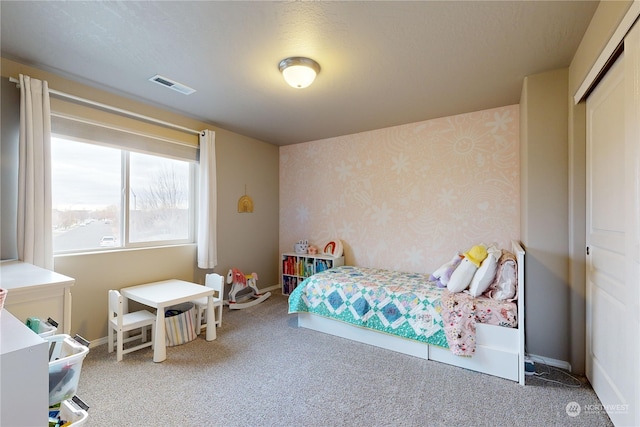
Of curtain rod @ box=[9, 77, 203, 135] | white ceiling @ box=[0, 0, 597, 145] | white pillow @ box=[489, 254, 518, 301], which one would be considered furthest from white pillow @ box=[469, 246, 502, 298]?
curtain rod @ box=[9, 77, 203, 135]

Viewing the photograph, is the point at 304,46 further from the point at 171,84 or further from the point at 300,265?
the point at 300,265

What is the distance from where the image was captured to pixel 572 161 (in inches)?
86.8

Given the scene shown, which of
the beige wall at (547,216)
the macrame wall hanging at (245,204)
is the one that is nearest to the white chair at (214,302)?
the macrame wall hanging at (245,204)

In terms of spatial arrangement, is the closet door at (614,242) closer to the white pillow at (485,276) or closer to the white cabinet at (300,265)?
the white pillow at (485,276)

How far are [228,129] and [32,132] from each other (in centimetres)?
201

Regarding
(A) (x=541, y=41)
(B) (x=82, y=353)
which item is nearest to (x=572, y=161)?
(A) (x=541, y=41)

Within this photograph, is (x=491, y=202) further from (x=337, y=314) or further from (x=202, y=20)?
(x=202, y=20)

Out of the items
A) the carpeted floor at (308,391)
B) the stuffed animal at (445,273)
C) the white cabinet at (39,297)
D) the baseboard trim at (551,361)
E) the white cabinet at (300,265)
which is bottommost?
the carpeted floor at (308,391)

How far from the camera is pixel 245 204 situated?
4145 millimetres

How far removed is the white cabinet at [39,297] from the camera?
1380 mm

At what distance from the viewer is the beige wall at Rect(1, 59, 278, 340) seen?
2553 mm

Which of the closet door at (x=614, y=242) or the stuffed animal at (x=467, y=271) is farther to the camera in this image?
the stuffed animal at (x=467, y=271)

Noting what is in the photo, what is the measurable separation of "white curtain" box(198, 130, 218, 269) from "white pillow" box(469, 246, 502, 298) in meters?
2.82

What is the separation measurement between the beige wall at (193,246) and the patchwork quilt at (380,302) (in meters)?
1.37
